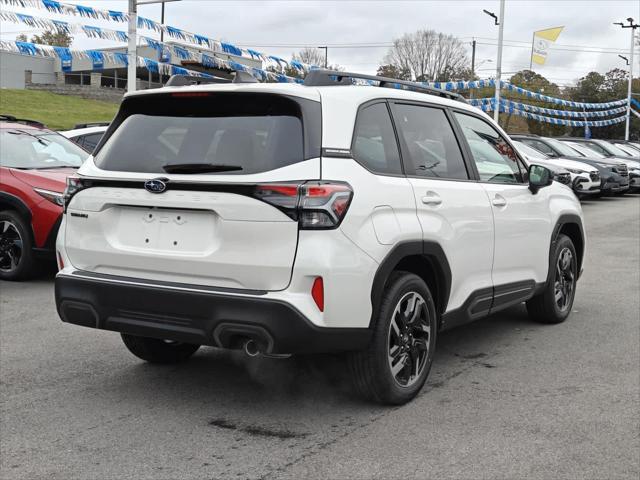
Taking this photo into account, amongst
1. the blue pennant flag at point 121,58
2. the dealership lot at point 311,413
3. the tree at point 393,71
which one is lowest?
the dealership lot at point 311,413

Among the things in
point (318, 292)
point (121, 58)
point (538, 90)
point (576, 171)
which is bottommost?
point (318, 292)

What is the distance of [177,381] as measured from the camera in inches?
195

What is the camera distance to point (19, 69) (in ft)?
201

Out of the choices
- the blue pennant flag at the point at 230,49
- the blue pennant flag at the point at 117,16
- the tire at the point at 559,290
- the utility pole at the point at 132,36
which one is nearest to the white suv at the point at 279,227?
the tire at the point at 559,290

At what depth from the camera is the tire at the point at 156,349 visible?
16.9 ft

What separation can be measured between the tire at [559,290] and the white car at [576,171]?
39.8 ft

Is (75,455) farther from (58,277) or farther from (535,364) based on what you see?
(535,364)

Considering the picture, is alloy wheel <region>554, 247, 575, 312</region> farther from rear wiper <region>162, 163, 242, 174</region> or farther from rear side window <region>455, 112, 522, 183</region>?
rear wiper <region>162, 163, 242, 174</region>

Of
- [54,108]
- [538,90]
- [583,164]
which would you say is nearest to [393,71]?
[538,90]

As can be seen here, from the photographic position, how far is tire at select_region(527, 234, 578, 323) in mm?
6484

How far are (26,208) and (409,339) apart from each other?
511cm

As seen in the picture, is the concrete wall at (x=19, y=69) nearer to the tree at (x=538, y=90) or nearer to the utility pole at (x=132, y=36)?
the tree at (x=538, y=90)

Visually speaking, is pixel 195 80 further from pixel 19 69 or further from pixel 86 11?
pixel 19 69

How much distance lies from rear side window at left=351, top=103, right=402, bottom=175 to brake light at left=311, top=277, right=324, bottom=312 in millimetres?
728
